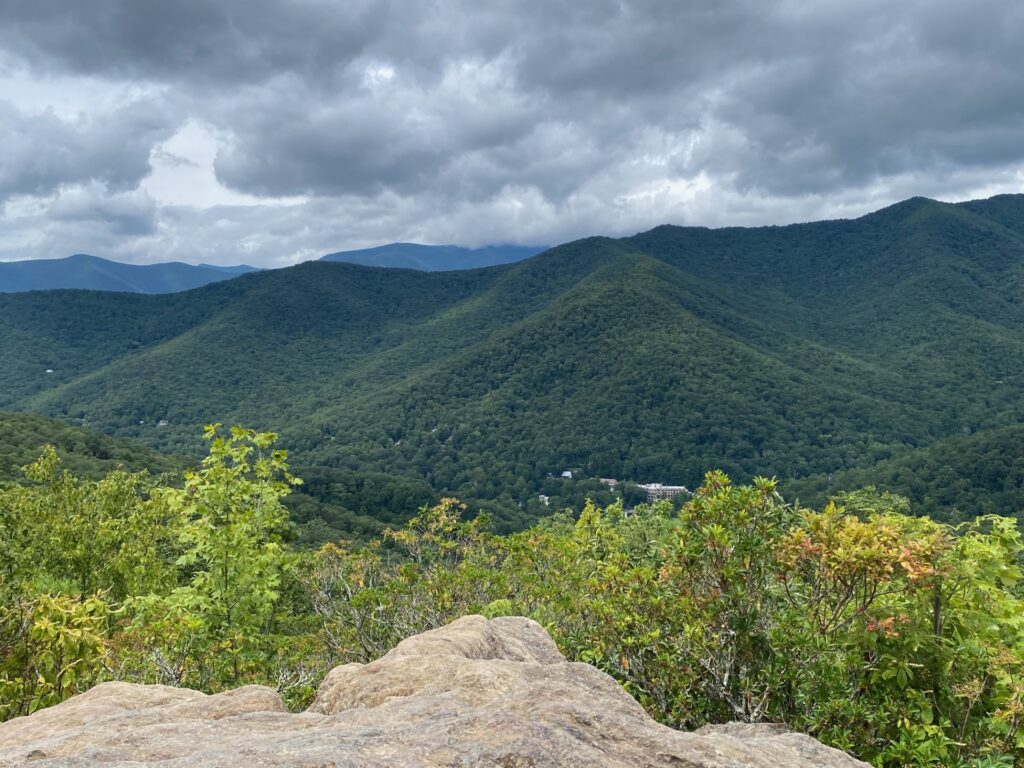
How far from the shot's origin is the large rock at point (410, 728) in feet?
16.5

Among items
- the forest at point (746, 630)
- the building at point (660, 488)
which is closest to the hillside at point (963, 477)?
the building at point (660, 488)

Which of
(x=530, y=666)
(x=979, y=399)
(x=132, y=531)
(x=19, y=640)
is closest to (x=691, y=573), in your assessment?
(x=530, y=666)

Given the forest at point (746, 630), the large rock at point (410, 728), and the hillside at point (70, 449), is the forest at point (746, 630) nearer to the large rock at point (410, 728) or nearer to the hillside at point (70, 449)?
the large rock at point (410, 728)

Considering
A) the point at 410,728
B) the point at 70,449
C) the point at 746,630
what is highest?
the point at 410,728

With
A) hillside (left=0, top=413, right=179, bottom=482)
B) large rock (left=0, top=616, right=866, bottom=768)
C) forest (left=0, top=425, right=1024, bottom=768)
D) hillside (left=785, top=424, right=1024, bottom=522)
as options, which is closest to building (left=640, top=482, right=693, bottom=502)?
hillside (left=785, top=424, right=1024, bottom=522)

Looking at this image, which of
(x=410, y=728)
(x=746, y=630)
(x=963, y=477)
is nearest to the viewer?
(x=410, y=728)

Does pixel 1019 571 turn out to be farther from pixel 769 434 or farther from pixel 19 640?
pixel 769 434

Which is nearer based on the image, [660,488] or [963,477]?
[963,477]

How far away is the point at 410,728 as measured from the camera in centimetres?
550

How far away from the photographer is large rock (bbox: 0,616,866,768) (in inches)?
198

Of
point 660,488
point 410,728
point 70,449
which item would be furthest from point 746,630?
point 660,488

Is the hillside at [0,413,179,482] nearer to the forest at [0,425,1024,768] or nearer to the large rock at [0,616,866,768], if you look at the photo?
the forest at [0,425,1024,768]

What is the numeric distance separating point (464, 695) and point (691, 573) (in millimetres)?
3577

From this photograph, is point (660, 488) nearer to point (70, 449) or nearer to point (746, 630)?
point (70, 449)
